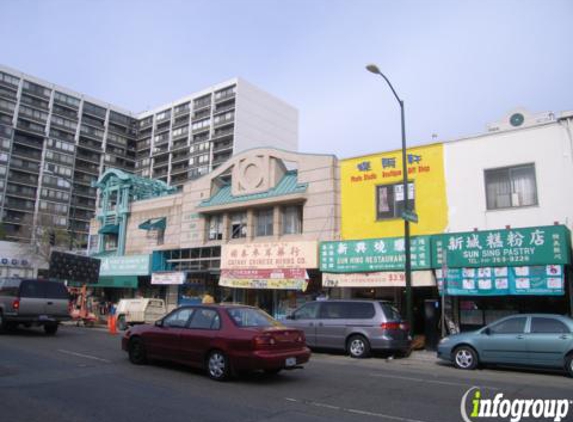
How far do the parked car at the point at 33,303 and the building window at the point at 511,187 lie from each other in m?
16.8

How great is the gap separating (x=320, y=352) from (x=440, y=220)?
A: 7330mm

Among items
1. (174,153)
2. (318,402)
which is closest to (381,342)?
→ (318,402)

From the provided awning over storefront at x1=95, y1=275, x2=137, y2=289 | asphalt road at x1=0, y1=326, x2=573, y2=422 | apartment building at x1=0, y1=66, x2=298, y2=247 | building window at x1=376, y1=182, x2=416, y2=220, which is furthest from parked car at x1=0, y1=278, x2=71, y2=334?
apartment building at x1=0, y1=66, x2=298, y2=247

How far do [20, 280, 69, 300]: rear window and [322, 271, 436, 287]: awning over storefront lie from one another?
10.6 metres

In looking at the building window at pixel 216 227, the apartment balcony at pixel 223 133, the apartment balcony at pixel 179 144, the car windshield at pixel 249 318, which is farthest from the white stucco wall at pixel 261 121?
the car windshield at pixel 249 318

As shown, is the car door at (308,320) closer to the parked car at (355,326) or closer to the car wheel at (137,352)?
the parked car at (355,326)

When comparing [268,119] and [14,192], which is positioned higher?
[268,119]

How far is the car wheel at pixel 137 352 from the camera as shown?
10.5 meters

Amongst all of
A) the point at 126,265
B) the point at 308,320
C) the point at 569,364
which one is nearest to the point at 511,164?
the point at 569,364

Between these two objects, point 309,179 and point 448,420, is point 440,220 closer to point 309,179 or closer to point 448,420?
point 309,179

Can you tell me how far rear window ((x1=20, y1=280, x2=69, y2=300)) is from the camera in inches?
667

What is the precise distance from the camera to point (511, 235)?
638 inches

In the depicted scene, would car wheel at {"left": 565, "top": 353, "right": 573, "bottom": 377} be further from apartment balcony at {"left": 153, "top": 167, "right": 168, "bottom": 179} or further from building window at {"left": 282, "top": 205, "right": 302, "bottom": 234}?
apartment balcony at {"left": 153, "top": 167, "right": 168, "bottom": 179}

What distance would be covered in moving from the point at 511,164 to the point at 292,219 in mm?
10344
